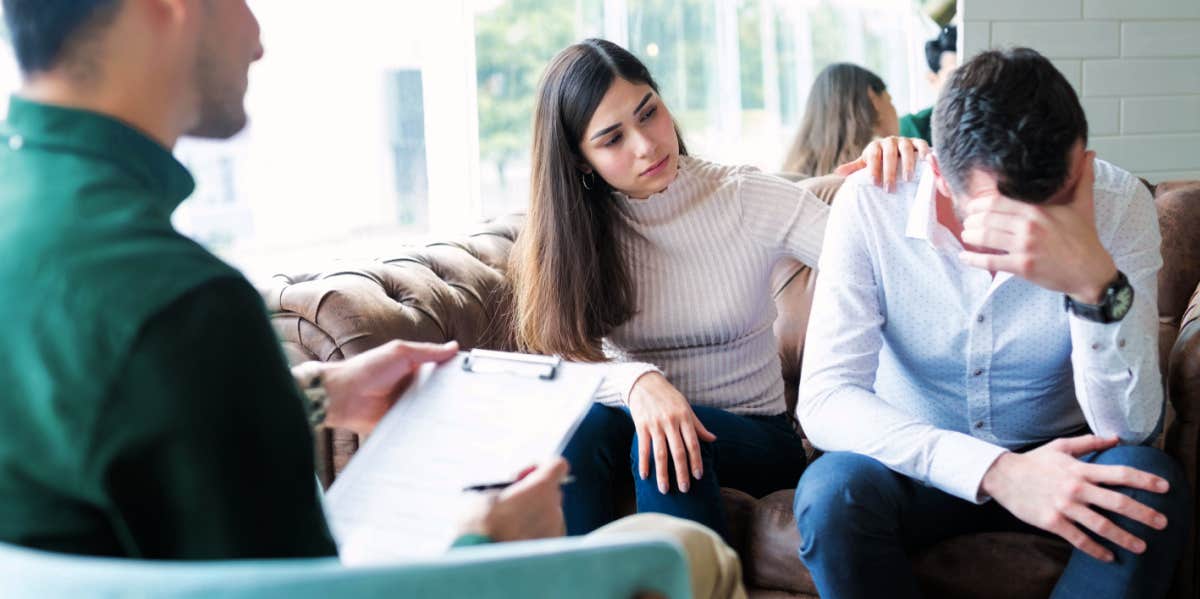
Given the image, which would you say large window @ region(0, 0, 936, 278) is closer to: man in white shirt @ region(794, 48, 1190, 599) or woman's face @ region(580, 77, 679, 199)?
woman's face @ region(580, 77, 679, 199)

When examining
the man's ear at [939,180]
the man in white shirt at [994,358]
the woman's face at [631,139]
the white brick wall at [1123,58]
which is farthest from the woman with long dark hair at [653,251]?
the white brick wall at [1123,58]

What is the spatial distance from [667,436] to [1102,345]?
0.59 meters

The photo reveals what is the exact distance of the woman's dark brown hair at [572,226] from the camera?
181 centimetres

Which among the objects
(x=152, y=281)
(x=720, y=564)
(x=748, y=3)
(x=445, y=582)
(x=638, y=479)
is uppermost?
(x=748, y=3)

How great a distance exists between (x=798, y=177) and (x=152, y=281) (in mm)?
2357

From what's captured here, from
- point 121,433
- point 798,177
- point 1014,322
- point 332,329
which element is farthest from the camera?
point 798,177

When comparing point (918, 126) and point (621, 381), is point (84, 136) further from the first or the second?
point (918, 126)

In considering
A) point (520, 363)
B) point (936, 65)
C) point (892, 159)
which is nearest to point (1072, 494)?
point (892, 159)

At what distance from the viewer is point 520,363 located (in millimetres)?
1109

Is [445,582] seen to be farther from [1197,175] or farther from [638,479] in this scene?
[1197,175]

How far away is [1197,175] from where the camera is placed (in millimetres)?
3436

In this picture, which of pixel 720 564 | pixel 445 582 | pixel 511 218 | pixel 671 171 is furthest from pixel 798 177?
pixel 445 582

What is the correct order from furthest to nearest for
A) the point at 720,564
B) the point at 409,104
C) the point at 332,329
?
the point at 409,104 → the point at 332,329 → the point at 720,564

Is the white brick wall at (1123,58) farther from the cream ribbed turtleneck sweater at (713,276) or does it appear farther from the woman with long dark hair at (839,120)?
the cream ribbed turtleneck sweater at (713,276)
